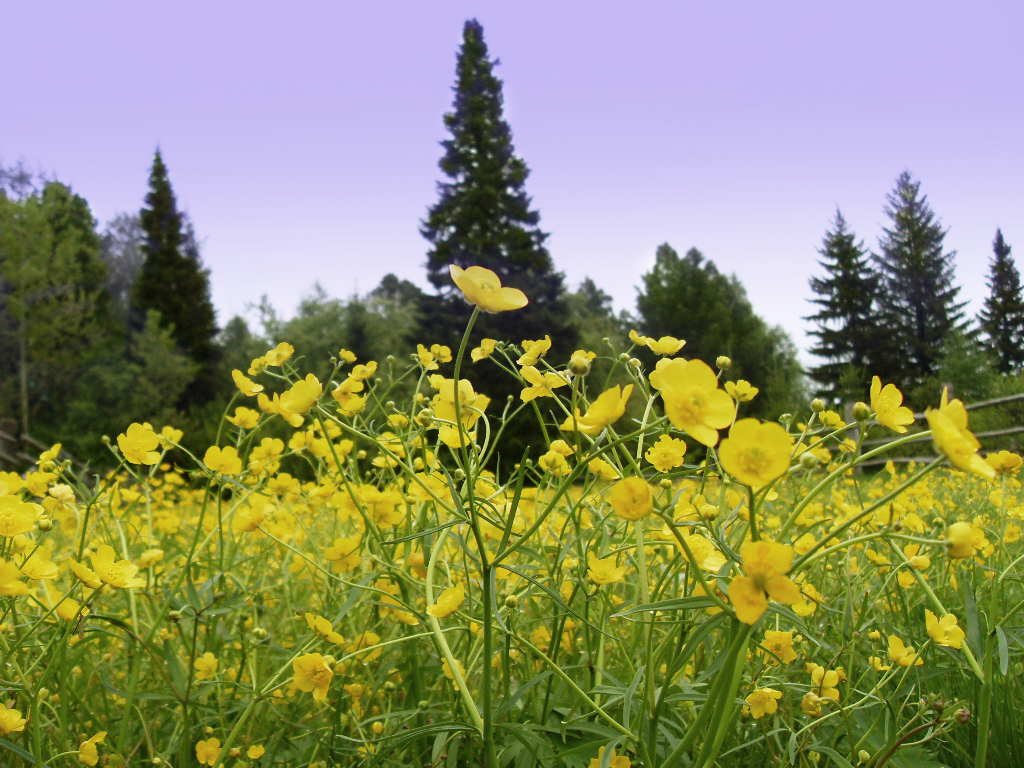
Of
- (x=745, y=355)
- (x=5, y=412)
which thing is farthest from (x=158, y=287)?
(x=745, y=355)

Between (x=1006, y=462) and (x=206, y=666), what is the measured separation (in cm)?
133

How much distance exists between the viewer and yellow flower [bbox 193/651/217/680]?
106 cm

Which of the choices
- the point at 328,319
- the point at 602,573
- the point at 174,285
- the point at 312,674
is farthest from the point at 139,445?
the point at 174,285

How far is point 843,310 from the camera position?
80.9ft

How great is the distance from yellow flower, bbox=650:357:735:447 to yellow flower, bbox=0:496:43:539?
0.83 m

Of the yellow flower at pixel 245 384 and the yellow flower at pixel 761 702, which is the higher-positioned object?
the yellow flower at pixel 245 384

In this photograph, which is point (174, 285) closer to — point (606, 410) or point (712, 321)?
point (712, 321)

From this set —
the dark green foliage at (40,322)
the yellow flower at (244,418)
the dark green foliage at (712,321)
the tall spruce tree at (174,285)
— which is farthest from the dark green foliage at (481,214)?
the yellow flower at (244,418)

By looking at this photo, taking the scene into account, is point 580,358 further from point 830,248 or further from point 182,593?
point 830,248

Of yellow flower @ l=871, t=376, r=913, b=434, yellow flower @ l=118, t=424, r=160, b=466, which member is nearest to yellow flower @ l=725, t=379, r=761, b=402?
yellow flower @ l=871, t=376, r=913, b=434

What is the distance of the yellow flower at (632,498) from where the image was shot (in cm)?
53

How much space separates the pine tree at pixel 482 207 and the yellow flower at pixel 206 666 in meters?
14.1

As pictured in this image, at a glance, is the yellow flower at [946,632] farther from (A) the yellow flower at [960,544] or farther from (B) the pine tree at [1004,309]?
(B) the pine tree at [1004,309]

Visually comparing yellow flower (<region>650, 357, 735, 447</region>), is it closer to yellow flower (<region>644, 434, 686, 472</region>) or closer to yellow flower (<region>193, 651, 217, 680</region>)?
yellow flower (<region>644, 434, 686, 472</region>)
